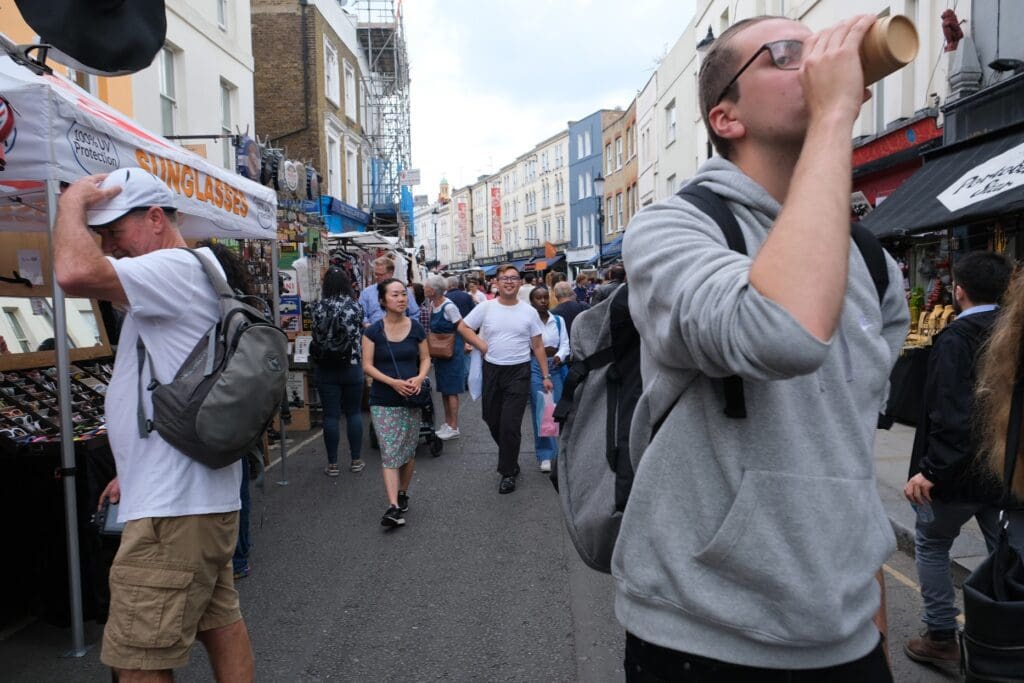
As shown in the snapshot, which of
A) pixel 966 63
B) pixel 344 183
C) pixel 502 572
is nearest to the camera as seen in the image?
pixel 502 572

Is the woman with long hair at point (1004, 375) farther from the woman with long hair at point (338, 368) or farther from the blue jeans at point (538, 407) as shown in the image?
the woman with long hair at point (338, 368)

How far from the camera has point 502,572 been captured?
501 centimetres

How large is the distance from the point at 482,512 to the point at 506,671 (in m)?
2.71

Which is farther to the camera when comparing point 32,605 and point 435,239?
point 435,239

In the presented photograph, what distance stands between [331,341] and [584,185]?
144 ft

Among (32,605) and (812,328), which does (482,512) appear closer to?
(32,605)

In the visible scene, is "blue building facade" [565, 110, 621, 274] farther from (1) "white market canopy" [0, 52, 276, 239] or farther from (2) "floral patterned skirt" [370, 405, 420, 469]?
(1) "white market canopy" [0, 52, 276, 239]

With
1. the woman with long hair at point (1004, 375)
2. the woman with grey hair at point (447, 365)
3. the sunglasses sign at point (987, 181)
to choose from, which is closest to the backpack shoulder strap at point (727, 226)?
the woman with long hair at point (1004, 375)

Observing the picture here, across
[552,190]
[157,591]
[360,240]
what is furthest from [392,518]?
[552,190]

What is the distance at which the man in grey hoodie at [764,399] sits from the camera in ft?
3.38

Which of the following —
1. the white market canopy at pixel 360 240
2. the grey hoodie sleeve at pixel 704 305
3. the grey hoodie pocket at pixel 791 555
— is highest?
the white market canopy at pixel 360 240

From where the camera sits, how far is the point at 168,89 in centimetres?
1295

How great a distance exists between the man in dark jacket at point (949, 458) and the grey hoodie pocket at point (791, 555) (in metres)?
2.16

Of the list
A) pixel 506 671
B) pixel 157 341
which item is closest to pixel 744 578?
pixel 157 341
